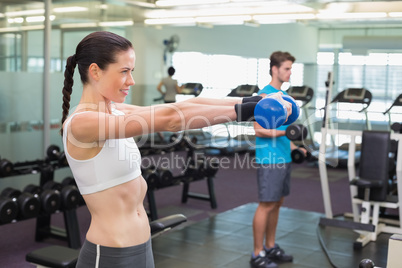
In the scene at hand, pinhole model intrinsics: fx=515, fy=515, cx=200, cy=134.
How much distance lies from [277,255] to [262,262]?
0.66 ft

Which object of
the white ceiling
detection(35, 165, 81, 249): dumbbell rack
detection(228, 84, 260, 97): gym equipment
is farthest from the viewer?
detection(228, 84, 260, 97): gym equipment

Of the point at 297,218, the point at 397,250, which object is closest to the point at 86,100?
the point at 397,250

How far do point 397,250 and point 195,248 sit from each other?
6.46 ft

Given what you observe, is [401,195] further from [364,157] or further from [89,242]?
[89,242]

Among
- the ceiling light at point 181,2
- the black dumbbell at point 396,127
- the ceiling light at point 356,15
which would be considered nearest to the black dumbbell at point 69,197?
the black dumbbell at point 396,127

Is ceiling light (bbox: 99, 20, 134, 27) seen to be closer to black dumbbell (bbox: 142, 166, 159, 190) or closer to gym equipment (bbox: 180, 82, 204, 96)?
gym equipment (bbox: 180, 82, 204, 96)

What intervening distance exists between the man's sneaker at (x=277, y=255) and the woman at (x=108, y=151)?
7.50 ft

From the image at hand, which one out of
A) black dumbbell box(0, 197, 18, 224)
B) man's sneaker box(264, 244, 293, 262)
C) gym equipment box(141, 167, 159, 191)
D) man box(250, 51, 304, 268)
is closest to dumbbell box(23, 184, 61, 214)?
black dumbbell box(0, 197, 18, 224)

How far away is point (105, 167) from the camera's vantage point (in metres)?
1.31

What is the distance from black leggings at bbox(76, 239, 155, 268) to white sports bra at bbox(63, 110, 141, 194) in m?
0.16

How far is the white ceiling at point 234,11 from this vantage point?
5895 mm

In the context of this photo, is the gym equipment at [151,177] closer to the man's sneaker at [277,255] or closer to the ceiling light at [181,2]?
the man's sneaker at [277,255]

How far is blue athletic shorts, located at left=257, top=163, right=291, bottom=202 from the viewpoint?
10.9 feet

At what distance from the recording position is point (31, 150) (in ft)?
17.9
